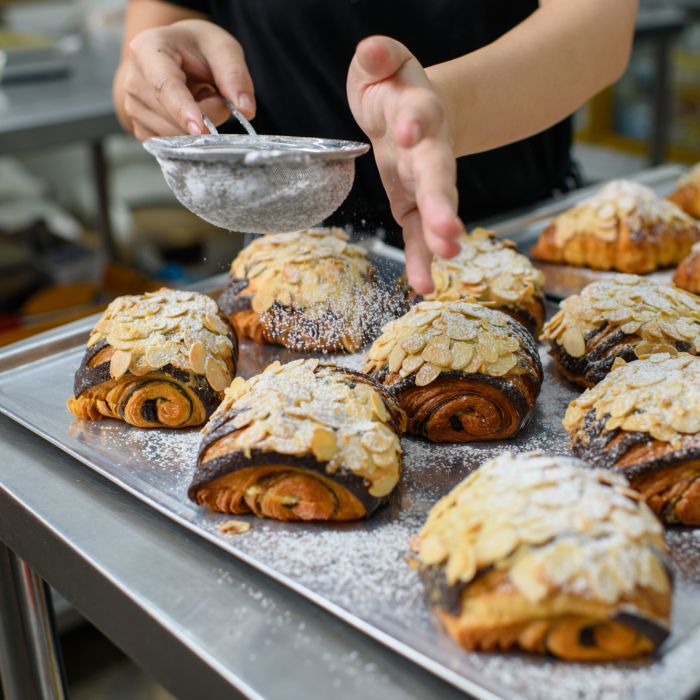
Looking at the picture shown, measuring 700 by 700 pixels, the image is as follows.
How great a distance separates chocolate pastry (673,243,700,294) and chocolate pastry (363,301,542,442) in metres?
0.54

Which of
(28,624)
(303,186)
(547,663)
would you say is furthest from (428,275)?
(28,624)

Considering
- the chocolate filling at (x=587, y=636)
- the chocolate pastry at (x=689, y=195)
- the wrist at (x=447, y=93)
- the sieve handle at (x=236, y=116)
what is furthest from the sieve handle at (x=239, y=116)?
the chocolate pastry at (x=689, y=195)

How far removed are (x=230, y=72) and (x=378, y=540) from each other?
702mm

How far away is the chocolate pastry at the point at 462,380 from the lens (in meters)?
1.09

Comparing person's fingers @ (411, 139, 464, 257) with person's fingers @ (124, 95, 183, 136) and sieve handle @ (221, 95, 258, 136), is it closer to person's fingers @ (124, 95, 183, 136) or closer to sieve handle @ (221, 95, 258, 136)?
sieve handle @ (221, 95, 258, 136)

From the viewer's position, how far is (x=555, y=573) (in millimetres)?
701

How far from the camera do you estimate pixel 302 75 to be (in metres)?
1.64

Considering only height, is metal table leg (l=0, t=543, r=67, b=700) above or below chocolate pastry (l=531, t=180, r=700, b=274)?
below

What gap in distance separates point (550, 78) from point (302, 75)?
563 millimetres

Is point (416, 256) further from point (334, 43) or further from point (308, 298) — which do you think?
point (334, 43)

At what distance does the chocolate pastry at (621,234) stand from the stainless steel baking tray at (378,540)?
1.61 ft

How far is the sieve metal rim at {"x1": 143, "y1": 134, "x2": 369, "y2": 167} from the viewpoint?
2.85ft

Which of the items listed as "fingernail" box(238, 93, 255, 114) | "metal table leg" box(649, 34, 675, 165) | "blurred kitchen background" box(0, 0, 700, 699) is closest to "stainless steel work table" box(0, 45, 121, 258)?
"blurred kitchen background" box(0, 0, 700, 699)

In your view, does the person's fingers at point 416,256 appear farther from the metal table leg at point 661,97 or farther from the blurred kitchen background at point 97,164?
the metal table leg at point 661,97
